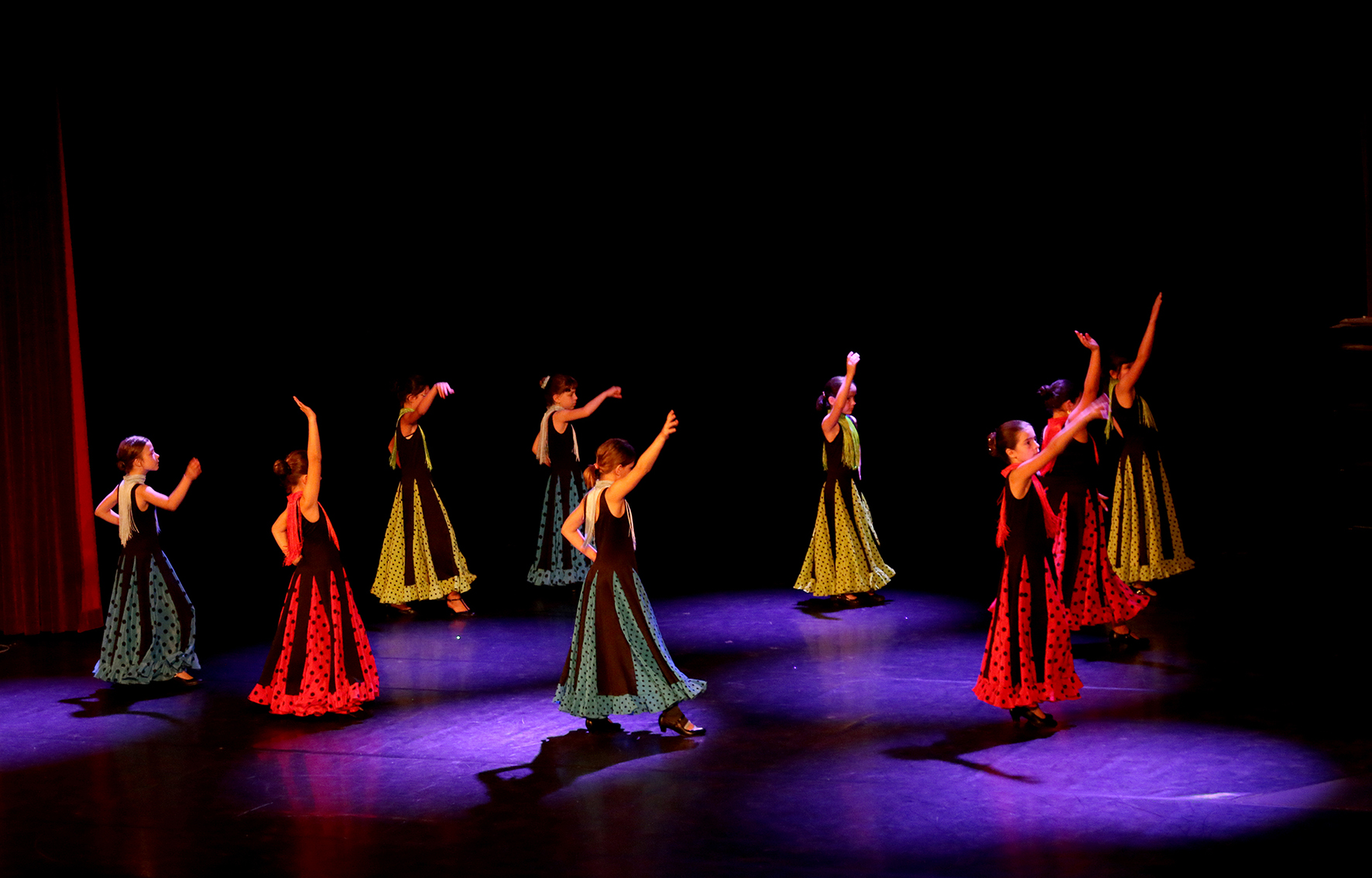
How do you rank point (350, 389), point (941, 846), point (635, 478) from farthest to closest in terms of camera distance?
point (350, 389), point (635, 478), point (941, 846)

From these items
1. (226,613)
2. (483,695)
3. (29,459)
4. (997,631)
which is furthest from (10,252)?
(997,631)

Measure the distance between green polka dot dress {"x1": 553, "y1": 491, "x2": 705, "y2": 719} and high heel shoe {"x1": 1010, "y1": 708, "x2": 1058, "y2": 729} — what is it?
48.0 inches

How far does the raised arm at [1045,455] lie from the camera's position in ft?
15.0

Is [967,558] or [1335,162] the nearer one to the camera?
[1335,162]

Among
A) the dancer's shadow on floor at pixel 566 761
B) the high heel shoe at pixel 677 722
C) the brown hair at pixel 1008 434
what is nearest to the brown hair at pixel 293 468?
the dancer's shadow on floor at pixel 566 761

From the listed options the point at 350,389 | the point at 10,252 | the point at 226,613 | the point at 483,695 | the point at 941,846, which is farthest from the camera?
the point at 350,389

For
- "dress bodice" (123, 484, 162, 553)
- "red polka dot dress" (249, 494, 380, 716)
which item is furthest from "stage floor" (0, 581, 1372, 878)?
"dress bodice" (123, 484, 162, 553)

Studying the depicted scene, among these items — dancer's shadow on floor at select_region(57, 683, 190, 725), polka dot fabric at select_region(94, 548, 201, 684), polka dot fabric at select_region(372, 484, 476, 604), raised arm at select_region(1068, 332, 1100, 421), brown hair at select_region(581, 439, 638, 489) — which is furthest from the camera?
polka dot fabric at select_region(372, 484, 476, 604)

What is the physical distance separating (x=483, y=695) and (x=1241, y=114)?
226 inches

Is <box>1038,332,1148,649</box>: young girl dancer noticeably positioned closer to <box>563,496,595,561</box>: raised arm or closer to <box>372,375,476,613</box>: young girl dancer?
<box>563,496,595,561</box>: raised arm

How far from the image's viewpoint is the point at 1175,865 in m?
3.40

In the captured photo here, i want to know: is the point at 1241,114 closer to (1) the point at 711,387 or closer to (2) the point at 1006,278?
(2) the point at 1006,278

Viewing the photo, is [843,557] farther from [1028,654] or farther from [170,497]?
[170,497]

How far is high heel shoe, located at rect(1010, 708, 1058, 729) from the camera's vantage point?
4.80 meters
